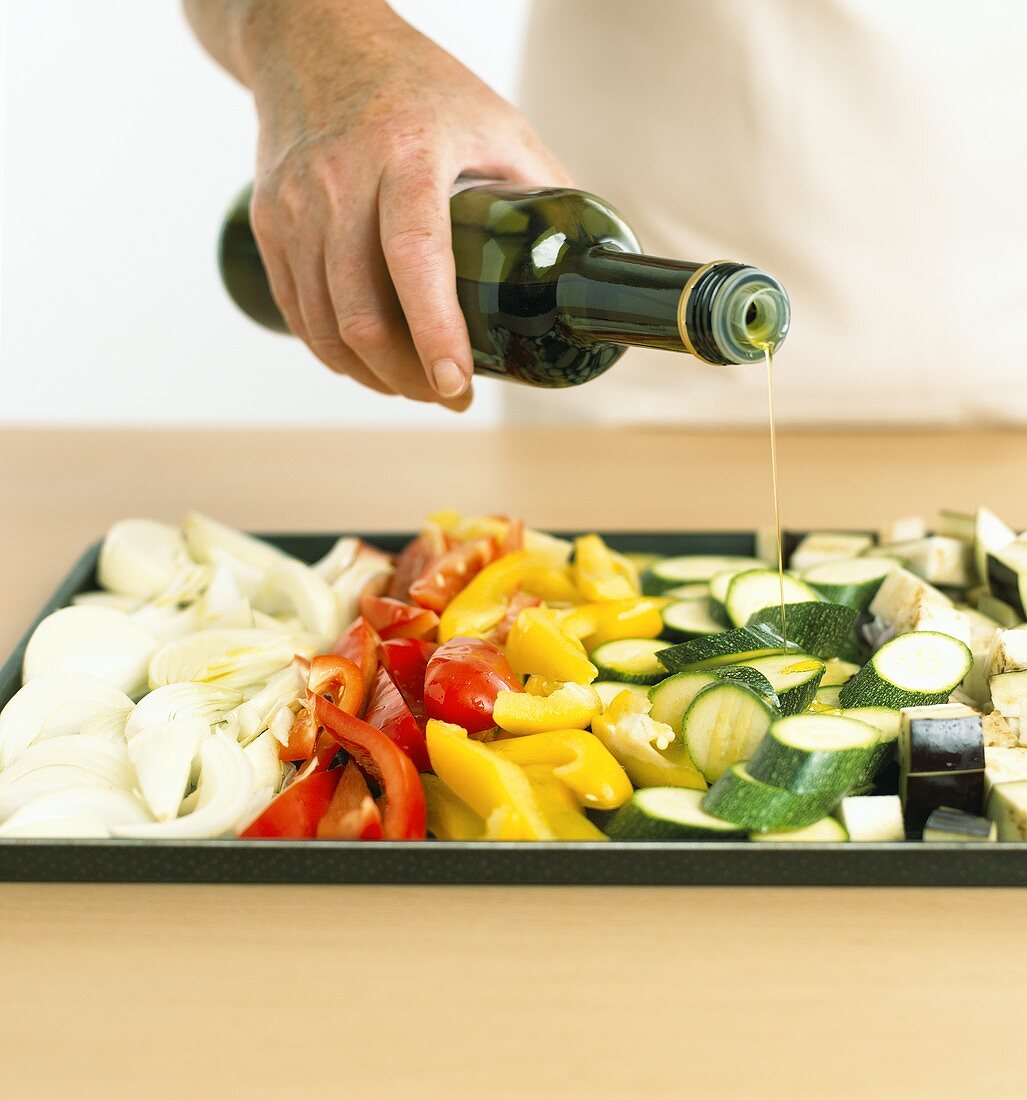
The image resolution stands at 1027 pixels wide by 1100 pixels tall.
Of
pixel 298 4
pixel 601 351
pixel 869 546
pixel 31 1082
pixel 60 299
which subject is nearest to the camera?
pixel 31 1082

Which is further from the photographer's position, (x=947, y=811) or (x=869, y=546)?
(x=869, y=546)

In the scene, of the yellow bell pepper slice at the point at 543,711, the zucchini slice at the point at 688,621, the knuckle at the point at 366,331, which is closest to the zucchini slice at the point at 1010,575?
the zucchini slice at the point at 688,621

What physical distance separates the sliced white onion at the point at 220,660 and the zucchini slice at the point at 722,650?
0.42m

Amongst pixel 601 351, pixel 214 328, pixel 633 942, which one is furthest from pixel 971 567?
pixel 214 328

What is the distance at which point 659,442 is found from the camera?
7.55ft

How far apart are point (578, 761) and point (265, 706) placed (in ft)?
1.16

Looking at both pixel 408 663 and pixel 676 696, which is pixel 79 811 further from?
pixel 676 696

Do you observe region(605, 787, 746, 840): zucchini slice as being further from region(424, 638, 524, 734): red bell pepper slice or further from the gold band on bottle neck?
the gold band on bottle neck

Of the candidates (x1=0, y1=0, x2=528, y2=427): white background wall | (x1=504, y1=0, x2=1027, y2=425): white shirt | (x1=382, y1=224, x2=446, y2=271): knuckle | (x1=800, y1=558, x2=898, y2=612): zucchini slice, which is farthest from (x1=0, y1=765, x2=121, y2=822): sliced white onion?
(x1=0, y1=0, x2=528, y2=427): white background wall

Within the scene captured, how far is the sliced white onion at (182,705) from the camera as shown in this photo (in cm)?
119

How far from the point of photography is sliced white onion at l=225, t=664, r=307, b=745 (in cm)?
121

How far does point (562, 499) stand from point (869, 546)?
56 cm

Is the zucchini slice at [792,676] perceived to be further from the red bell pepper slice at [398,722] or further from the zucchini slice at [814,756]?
the red bell pepper slice at [398,722]

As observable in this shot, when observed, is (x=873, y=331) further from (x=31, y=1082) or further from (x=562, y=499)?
(x=31, y=1082)
